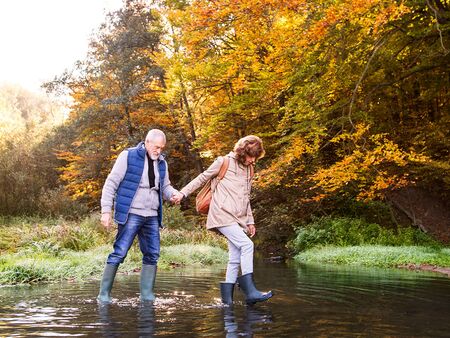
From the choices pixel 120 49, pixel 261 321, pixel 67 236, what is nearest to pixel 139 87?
pixel 120 49

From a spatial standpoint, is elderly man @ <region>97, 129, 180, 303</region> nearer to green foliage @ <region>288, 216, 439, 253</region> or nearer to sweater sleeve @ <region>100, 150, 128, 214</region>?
sweater sleeve @ <region>100, 150, 128, 214</region>

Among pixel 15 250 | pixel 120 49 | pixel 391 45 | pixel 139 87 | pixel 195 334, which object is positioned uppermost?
pixel 120 49

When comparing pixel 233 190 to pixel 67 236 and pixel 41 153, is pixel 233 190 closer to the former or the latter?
pixel 67 236

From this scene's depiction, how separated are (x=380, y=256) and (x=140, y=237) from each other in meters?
8.53

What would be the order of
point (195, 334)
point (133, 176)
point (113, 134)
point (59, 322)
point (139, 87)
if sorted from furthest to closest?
point (113, 134) < point (139, 87) < point (133, 176) < point (59, 322) < point (195, 334)

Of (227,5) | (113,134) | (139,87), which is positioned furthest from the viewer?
(113,134)

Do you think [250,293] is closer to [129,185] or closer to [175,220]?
[129,185]

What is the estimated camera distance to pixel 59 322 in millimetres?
4773

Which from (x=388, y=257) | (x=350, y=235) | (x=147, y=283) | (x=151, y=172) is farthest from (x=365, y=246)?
(x=151, y=172)

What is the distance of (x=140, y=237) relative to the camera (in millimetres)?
6504

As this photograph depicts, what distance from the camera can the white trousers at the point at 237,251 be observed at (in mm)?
6074

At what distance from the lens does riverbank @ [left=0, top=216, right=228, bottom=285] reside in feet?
28.0

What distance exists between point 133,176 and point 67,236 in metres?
7.68

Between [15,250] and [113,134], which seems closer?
[15,250]
